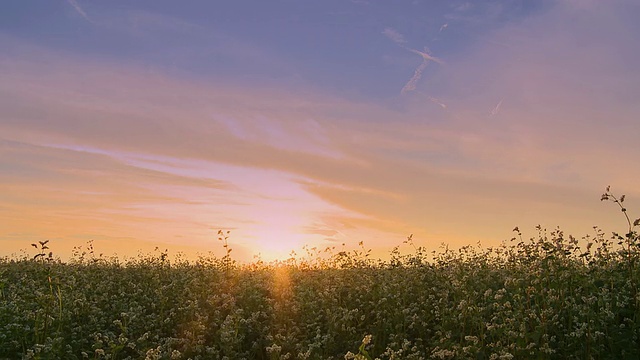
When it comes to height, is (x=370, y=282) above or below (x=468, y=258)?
below

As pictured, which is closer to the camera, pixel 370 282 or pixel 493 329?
pixel 493 329

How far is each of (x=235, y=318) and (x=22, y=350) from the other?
444 centimetres

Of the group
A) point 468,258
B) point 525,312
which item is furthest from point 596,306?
point 468,258

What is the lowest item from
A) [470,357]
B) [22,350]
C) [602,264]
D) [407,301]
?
[22,350]

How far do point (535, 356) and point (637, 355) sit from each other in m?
1.59

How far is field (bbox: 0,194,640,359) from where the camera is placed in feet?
32.3

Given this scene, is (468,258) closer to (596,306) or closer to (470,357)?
(596,306)

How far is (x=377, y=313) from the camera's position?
1232 cm

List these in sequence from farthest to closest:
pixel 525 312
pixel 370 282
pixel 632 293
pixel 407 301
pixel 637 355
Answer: pixel 370 282 → pixel 407 301 → pixel 632 293 → pixel 525 312 → pixel 637 355

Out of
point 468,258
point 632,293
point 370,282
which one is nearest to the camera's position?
point 632,293

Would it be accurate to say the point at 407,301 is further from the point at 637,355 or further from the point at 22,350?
the point at 22,350

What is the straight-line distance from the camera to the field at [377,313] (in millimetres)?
9852

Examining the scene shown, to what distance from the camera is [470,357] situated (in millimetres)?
9516

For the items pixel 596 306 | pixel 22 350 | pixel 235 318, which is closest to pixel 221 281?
pixel 235 318
